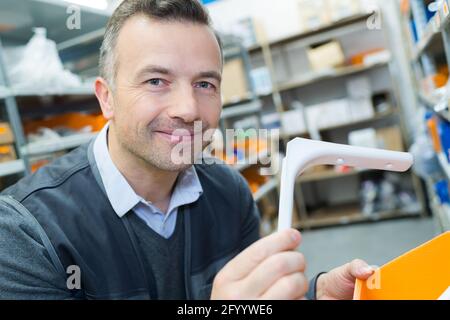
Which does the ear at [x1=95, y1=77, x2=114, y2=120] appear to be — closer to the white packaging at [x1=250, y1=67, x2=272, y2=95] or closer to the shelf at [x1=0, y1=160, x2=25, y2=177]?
the shelf at [x1=0, y1=160, x2=25, y2=177]

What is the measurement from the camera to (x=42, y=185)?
721mm

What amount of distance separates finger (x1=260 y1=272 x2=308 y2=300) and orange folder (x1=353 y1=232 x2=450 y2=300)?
0.12 m

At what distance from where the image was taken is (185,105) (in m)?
0.64

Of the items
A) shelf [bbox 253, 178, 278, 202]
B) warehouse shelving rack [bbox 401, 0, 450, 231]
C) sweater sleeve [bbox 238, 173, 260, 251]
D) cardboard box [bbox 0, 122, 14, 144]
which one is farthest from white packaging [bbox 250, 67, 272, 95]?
sweater sleeve [bbox 238, 173, 260, 251]

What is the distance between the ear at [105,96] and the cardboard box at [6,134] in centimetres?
68

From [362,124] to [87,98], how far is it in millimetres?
2458

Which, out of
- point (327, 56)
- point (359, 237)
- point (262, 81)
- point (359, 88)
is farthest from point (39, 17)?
point (359, 88)

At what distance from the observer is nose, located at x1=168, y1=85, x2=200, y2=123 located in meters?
0.64

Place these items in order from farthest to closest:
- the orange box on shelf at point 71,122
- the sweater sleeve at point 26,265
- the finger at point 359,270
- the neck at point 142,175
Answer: the orange box on shelf at point 71,122, the neck at point 142,175, the sweater sleeve at point 26,265, the finger at point 359,270

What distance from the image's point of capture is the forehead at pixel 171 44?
64cm

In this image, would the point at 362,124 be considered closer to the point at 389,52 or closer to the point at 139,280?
the point at 389,52

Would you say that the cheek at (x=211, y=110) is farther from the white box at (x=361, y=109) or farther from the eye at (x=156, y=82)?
the white box at (x=361, y=109)

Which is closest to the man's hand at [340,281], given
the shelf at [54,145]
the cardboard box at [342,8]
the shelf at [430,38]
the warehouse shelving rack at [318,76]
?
the shelf at [430,38]
